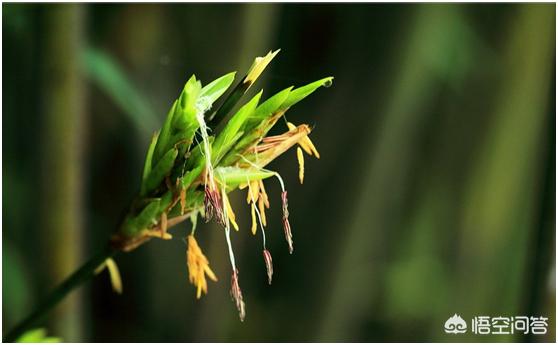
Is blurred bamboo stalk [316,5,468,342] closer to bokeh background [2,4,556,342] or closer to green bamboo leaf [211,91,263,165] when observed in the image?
bokeh background [2,4,556,342]

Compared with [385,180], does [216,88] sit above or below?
above

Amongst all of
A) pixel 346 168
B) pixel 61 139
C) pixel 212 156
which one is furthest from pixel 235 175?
pixel 346 168

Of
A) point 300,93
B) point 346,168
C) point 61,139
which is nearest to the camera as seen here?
point 300,93

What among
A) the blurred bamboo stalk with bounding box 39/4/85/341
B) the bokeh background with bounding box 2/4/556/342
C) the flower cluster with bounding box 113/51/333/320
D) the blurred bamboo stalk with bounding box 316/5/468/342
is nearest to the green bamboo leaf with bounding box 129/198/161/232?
the flower cluster with bounding box 113/51/333/320

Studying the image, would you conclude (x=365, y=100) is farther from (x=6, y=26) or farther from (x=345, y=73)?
(x=6, y=26)

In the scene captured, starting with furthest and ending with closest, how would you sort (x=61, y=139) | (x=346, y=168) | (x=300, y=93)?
(x=346, y=168)
(x=61, y=139)
(x=300, y=93)

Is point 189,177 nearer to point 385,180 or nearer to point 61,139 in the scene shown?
point 61,139

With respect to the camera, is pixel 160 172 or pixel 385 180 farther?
pixel 385 180
